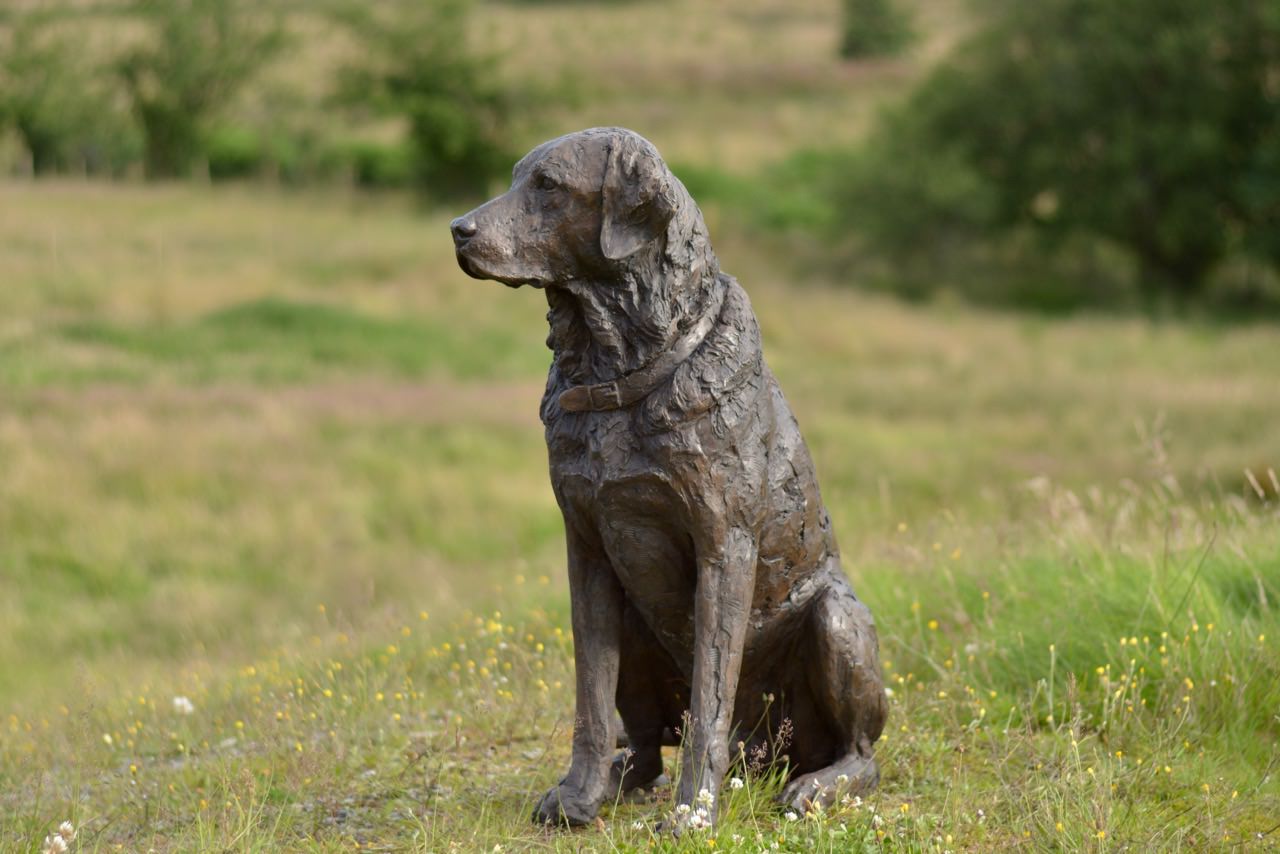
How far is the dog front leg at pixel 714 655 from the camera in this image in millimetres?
4719

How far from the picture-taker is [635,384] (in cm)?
466

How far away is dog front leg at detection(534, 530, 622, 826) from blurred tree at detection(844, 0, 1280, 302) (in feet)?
77.2

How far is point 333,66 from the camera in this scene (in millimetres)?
38500

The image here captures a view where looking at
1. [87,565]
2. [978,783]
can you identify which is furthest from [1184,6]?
[978,783]

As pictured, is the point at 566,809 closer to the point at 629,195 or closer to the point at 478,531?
the point at 629,195

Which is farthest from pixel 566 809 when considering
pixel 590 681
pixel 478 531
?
pixel 478 531

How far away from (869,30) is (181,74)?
24.7 metres

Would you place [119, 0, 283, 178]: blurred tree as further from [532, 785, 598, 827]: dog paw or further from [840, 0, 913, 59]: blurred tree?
[532, 785, 598, 827]: dog paw

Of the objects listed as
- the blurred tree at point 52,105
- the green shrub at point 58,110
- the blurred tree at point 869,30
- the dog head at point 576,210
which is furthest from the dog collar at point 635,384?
the blurred tree at point 869,30

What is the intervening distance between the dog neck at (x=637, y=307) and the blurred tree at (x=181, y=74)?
33338mm

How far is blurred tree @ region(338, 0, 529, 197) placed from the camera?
113 ft

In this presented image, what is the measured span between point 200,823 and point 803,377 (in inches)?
594

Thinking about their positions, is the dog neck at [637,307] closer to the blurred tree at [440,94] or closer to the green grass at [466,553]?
the green grass at [466,553]

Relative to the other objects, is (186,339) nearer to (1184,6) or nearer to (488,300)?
(488,300)
